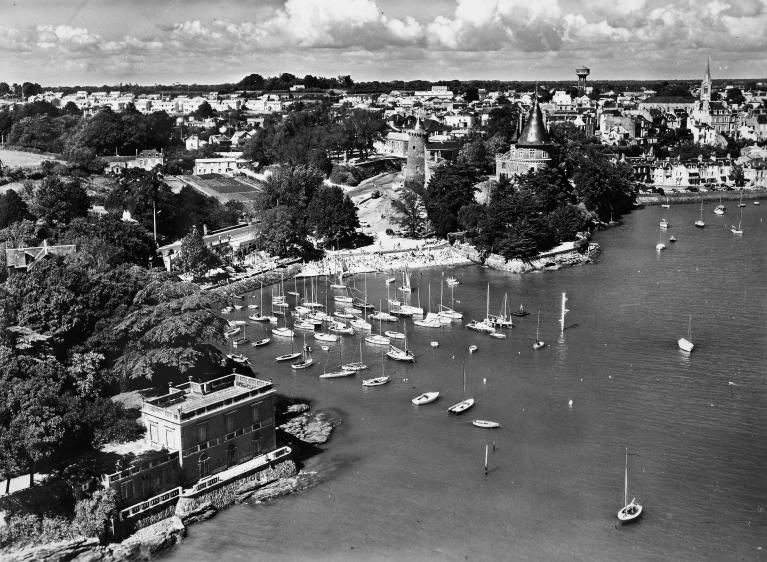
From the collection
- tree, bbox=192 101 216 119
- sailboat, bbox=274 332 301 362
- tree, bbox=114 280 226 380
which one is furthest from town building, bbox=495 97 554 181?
tree, bbox=192 101 216 119

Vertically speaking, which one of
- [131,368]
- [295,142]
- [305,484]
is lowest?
[305,484]

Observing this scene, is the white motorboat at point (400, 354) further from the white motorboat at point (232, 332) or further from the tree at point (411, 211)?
the tree at point (411, 211)

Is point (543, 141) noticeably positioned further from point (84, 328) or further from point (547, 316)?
point (84, 328)

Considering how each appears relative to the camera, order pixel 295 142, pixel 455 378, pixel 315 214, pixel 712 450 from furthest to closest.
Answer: pixel 295 142 → pixel 315 214 → pixel 455 378 → pixel 712 450

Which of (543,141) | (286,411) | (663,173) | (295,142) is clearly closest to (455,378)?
(286,411)

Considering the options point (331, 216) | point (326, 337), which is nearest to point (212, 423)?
point (326, 337)

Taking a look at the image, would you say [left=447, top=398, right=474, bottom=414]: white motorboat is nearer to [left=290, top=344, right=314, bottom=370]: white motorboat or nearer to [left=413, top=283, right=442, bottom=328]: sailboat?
[left=290, top=344, right=314, bottom=370]: white motorboat

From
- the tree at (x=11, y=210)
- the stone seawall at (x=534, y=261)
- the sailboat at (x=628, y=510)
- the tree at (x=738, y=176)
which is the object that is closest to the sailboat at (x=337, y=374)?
the sailboat at (x=628, y=510)
